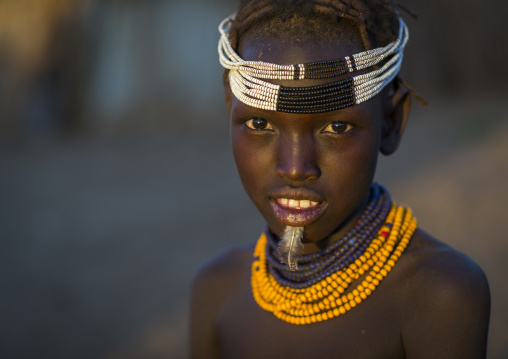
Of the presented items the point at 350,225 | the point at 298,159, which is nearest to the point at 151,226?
the point at 350,225

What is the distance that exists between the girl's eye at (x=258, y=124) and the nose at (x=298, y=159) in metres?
0.10

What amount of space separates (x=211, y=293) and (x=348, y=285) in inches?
27.4

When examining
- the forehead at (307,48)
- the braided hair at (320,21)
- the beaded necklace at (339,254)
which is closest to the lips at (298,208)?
the beaded necklace at (339,254)

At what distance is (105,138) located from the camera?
450 inches

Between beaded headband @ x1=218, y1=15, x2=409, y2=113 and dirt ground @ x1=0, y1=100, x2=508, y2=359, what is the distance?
8.38 ft

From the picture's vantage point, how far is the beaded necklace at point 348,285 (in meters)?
1.94

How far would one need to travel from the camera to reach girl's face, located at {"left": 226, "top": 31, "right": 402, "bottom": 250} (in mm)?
1796

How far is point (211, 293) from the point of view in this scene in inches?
95.2

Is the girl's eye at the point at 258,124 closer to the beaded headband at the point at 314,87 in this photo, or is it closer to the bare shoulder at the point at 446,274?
the beaded headband at the point at 314,87

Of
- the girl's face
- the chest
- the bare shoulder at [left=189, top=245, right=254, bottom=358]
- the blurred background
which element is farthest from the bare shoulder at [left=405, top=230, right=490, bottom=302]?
the blurred background

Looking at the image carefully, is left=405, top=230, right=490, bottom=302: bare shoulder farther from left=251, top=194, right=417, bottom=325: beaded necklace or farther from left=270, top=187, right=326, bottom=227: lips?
left=270, top=187, right=326, bottom=227: lips

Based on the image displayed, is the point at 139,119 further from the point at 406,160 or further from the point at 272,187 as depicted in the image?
the point at 272,187

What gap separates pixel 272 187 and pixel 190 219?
498 cm

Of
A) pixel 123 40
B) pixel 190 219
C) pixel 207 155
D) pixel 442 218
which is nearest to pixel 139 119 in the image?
pixel 123 40
